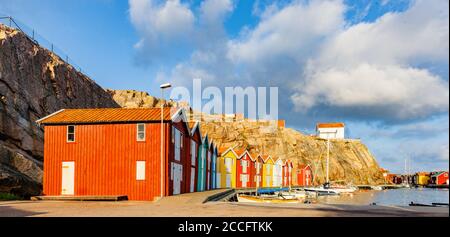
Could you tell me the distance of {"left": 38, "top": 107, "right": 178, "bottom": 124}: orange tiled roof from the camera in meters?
32.0

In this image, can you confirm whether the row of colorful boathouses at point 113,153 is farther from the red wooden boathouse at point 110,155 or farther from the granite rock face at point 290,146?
the granite rock face at point 290,146

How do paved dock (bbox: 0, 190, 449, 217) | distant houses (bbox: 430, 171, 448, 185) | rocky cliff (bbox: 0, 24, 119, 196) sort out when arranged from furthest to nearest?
distant houses (bbox: 430, 171, 448, 185) → rocky cliff (bbox: 0, 24, 119, 196) → paved dock (bbox: 0, 190, 449, 217)

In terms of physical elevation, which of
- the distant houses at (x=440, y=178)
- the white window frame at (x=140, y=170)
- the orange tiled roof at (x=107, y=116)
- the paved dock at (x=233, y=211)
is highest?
the orange tiled roof at (x=107, y=116)

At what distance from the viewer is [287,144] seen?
148375 millimetres

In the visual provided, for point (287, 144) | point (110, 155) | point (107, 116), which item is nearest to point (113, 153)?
point (110, 155)

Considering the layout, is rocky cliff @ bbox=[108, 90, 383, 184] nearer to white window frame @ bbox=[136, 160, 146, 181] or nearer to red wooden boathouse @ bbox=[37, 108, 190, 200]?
red wooden boathouse @ bbox=[37, 108, 190, 200]

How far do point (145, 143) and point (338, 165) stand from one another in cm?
13048

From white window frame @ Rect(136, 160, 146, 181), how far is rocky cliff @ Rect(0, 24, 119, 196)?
9744 millimetres

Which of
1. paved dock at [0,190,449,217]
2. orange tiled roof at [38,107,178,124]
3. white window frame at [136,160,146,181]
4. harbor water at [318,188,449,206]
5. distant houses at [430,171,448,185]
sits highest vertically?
orange tiled roof at [38,107,178,124]

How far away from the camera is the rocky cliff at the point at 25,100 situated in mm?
34094

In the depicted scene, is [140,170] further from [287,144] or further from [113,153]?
[287,144]

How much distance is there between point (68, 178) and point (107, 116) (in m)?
5.95

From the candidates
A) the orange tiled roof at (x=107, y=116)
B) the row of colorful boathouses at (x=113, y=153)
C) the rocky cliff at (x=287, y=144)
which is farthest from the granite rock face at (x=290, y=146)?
the row of colorful boathouses at (x=113, y=153)

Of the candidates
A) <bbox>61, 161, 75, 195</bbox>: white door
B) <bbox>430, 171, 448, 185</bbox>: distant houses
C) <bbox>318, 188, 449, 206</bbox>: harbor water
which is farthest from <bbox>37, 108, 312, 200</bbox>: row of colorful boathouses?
<bbox>430, 171, 448, 185</bbox>: distant houses
